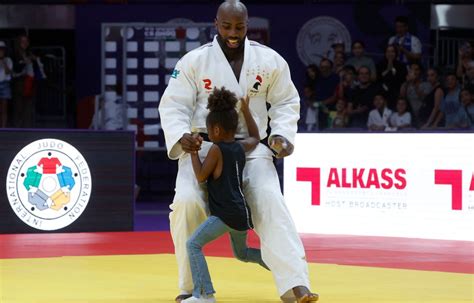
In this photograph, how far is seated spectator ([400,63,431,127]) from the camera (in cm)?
1434

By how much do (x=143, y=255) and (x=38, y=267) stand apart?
124 cm

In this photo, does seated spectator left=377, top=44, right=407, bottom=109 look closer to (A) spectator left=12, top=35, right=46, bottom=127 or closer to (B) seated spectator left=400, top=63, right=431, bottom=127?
(B) seated spectator left=400, top=63, right=431, bottom=127

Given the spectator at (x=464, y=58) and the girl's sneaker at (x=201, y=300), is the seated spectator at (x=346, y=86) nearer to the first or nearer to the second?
the spectator at (x=464, y=58)

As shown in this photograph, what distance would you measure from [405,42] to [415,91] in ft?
4.56

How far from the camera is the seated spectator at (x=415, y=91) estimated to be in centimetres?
1434

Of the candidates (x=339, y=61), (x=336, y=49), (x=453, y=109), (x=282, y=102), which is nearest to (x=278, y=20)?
(x=336, y=49)

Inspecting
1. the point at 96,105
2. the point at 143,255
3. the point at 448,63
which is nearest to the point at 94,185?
the point at 143,255

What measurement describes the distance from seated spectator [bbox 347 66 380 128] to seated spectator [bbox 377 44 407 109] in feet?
0.66

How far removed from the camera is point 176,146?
19.6 ft

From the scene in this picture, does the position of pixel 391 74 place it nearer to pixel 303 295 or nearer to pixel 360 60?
pixel 360 60

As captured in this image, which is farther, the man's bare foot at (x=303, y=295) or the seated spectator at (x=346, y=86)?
the seated spectator at (x=346, y=86)

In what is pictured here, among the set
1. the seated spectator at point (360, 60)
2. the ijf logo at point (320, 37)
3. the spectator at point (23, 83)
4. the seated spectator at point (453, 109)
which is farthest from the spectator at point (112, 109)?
the seated spectator at point (453, 109)

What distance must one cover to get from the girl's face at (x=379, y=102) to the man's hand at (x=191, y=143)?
8589 mm

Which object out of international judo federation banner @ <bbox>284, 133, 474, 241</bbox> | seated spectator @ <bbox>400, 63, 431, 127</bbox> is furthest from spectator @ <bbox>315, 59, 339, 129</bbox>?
international judo federation banner @ <bbox>284, 133, 474, 241</bbox>
